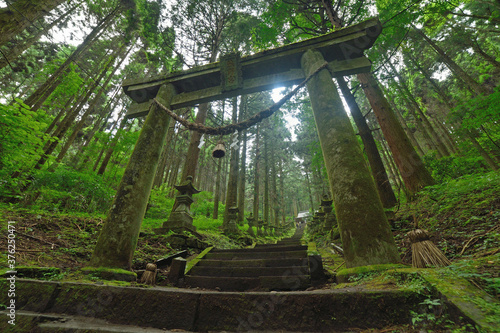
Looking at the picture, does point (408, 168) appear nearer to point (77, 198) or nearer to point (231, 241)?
point (231, 241)

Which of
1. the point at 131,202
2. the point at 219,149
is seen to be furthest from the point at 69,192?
the point at 219,149

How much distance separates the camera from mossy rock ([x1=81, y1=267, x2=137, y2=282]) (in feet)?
9.59

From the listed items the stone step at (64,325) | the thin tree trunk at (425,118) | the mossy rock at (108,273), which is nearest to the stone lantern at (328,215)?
the mossy rock at (108,273)

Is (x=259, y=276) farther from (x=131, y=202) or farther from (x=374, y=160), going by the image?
(x=374, y=160)

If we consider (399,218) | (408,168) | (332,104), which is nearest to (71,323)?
(332,104)

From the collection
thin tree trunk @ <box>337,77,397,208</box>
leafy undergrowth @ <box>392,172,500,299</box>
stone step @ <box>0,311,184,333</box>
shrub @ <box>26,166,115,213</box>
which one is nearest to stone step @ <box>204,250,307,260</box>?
leafy undergrowth @ <box>392,172,500,299</box>

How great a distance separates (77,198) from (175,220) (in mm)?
4047

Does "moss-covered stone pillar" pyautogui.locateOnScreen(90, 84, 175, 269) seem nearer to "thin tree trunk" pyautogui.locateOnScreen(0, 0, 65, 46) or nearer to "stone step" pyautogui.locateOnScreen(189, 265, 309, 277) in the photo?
"stone step" pyautogui.locateOnScreen(189, 265, 309, 277)

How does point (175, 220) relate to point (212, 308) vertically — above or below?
above

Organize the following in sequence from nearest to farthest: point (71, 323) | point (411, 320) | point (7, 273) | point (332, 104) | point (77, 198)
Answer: point (411, 320) → point (71, 323) → point (7, 273) → point (332, 104) → point (77, 198)

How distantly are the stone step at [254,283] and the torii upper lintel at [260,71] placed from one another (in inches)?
153

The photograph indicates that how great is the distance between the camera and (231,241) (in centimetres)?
888

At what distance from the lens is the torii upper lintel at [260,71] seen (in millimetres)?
3988

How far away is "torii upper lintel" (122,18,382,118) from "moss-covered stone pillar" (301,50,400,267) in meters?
0.95
